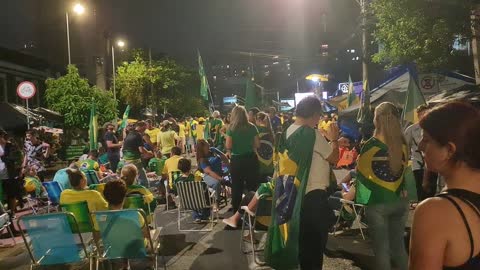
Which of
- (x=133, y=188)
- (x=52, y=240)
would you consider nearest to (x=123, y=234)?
(x=52, y=240)

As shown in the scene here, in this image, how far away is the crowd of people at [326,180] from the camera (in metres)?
1.79

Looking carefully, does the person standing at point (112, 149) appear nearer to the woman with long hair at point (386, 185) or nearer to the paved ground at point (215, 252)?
the paved ground at point (215, 252)

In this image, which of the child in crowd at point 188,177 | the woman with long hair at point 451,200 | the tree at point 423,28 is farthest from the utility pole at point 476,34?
the woman with long hair at point 451,200

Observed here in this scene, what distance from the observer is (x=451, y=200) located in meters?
1.81

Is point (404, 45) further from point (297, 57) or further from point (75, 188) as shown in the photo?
point (297, 57)

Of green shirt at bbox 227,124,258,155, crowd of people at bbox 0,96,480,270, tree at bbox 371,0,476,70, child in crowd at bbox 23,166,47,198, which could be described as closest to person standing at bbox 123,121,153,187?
crowd of people at bbox 0,96,480,270

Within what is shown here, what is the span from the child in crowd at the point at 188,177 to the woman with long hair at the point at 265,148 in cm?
119

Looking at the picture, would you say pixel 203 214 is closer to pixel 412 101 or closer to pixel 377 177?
pixel 412 101

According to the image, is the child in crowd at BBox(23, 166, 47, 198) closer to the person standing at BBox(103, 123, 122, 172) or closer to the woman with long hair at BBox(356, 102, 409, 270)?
the person standing at BBox(103, 123, 122, 172)

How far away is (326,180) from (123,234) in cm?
209

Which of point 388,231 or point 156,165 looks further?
point 156,165

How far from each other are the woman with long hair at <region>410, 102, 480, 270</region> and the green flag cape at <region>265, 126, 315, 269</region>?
2636mm

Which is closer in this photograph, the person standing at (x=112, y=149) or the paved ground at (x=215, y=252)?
the paved ground at (x=215, y=252)

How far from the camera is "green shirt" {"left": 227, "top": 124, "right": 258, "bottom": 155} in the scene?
27.1ft
